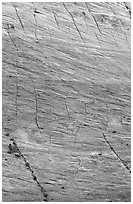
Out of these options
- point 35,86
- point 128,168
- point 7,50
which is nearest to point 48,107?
point 35,86

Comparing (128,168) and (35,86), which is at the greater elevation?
(35,86)

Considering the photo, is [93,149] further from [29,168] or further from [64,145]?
[29,168]

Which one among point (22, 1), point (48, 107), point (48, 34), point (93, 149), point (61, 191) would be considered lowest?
point (61, 191)

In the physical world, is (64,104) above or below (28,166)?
above

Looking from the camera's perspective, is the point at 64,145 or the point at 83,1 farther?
the point at 83,1

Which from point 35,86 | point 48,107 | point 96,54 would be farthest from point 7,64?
point 96,54

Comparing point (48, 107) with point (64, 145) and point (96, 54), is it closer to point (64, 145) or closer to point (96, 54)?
point (64, 145)

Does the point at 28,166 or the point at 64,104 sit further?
the point at 64,104
